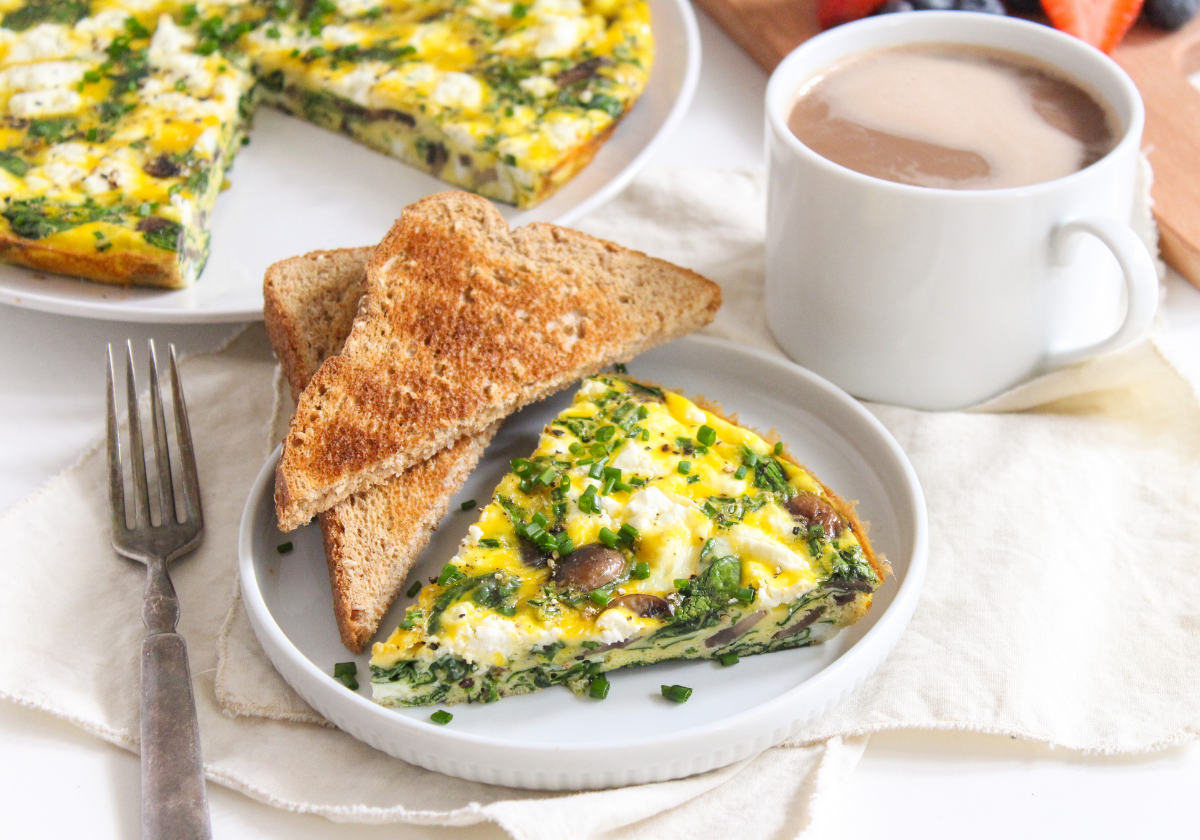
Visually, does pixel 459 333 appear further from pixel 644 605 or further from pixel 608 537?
pixel 644 605

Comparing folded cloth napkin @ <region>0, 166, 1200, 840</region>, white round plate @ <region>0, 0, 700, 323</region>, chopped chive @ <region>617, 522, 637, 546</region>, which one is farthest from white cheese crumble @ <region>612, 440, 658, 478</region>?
white round plate @ <region>0, 0, 700, 323</region>

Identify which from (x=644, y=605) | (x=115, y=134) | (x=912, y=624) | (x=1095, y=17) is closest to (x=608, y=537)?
(x=644, y=605)

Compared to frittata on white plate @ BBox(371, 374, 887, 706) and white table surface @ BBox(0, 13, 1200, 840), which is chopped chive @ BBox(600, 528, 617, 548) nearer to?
frittata on white plate @ BBox(371, 374, 887, 706)

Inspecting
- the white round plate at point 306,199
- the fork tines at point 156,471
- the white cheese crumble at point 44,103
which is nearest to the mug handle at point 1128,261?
the white round plate at point 306,199

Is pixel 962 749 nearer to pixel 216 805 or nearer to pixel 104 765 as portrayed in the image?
pixel 216 805

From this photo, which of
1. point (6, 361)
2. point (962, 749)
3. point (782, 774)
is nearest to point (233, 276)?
point (6, 361)

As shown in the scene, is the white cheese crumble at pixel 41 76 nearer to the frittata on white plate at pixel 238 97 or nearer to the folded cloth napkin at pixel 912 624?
the frittata on white plate at pixel 238 97
